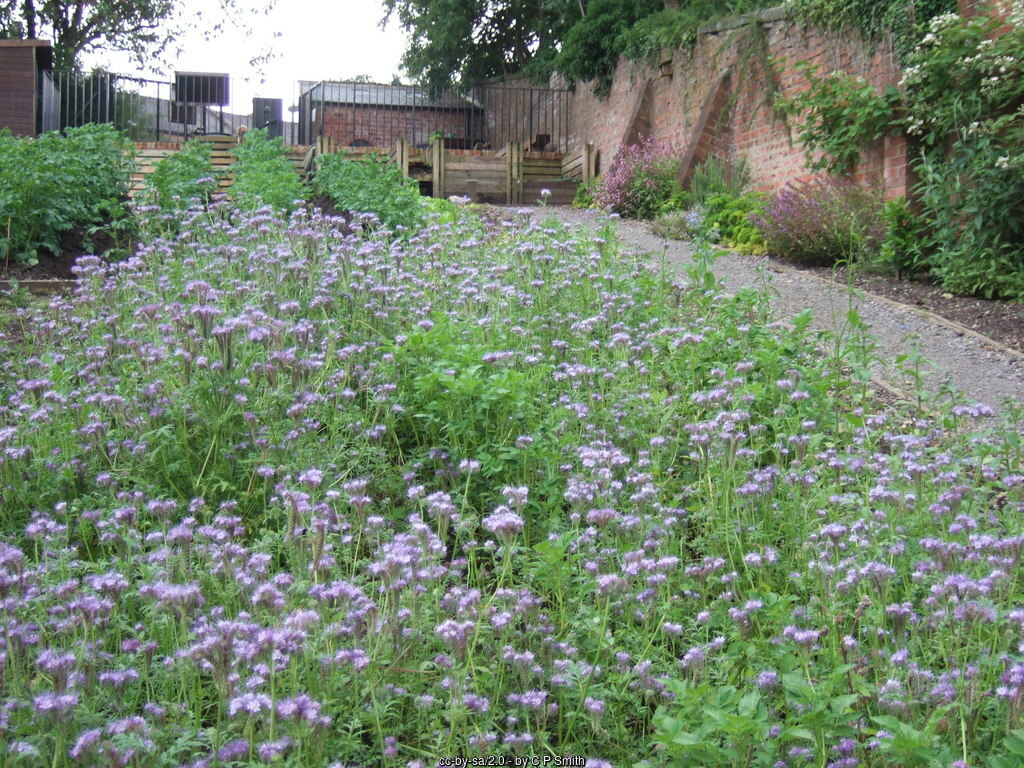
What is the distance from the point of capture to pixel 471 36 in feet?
83.9

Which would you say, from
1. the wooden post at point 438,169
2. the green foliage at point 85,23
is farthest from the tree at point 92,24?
the wooden post at point 438,169

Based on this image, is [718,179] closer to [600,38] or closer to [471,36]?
[600,38]

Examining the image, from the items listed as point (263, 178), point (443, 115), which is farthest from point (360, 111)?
point (263, 178)

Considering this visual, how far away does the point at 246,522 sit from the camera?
379cm

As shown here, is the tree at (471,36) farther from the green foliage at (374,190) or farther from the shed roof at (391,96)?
the green foliage at (374,190)

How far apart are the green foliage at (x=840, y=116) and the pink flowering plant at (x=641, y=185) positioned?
2884 mm

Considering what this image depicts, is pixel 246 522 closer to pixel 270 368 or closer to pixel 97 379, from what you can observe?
pixel 270 368

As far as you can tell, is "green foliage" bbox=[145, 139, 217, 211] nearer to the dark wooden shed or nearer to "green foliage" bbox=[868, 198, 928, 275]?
"green foliage" bbox=[868, 198, 928, 275]

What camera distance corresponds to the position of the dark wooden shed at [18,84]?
698 inches

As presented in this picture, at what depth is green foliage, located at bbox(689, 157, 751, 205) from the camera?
13.5m

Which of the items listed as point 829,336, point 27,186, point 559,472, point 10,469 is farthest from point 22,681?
point 27,186

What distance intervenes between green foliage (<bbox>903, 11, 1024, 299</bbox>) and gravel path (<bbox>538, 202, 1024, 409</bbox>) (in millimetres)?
1141

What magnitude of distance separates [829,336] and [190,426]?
3.48 meters

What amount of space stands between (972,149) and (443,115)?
19855 millimetres
